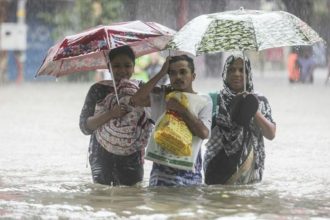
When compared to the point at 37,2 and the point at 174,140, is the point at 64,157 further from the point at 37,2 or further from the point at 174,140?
the point at 37,2

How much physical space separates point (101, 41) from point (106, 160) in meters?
0.90

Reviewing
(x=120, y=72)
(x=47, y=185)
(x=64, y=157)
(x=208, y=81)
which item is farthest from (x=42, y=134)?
(x=208, y=81)

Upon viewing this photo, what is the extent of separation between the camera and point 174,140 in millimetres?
5734

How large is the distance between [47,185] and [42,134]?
18.0ft

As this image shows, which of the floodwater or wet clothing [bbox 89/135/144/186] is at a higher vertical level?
wet clothing [bbox 89/135/144/186]

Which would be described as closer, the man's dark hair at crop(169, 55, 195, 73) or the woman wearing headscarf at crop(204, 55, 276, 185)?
the man's dark hair at crop(169, 55, 195, 73)

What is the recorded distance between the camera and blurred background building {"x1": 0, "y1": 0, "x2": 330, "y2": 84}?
27.4m

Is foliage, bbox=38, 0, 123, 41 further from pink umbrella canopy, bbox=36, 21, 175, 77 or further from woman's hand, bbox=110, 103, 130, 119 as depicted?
woman's hand, bbox=110, 103, 130, 119

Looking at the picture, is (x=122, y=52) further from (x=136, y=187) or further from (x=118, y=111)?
(x=136, y=187)

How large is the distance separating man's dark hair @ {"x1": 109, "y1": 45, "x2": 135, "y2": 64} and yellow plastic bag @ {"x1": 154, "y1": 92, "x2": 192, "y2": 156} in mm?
604

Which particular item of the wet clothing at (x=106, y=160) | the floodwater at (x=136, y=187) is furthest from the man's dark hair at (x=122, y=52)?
the floodwater at (x=136, y=187)

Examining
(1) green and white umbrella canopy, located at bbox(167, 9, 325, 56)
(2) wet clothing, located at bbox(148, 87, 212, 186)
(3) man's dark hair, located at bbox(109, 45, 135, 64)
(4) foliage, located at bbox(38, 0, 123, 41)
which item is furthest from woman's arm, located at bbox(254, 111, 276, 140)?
(4) foliage, located at bbox(38, 0, 123, 41)

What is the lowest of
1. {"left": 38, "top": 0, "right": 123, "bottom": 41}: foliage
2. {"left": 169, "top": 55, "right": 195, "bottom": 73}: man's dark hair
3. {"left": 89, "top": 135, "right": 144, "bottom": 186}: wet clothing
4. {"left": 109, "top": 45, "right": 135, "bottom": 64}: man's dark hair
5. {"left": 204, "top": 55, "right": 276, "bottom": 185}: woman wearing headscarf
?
{"left": 89, "top": 135, "right": 144, "bottom": 186}: wet clothing

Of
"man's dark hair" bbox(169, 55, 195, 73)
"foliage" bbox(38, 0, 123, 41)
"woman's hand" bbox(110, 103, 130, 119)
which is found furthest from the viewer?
"foliage" bbox(38, 0, 123, 41)
